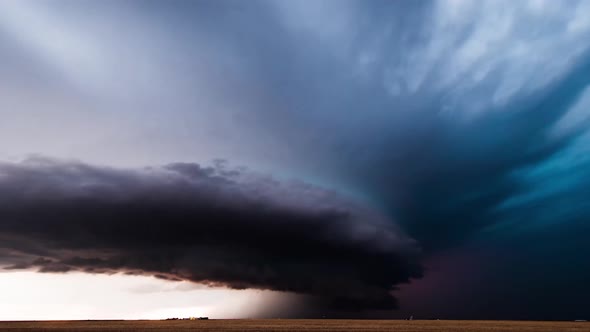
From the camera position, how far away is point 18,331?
10962 cm

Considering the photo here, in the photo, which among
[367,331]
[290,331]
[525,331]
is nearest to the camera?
[290,331]

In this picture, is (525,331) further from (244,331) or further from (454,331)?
(244,331)

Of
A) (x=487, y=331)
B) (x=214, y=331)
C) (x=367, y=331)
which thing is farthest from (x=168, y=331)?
(x=487, y=331)

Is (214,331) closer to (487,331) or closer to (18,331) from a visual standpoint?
(18,331)

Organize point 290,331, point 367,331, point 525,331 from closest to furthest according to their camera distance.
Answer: point 290,331, point 367,331, point 525,331

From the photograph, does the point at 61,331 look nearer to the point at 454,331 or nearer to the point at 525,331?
the point at 454,331

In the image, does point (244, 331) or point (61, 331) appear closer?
point (244, 331)

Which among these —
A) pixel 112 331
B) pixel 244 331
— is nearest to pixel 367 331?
pixel 244 331

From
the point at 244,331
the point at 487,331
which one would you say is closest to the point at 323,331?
the point at 244,331

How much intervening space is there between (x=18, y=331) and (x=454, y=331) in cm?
9653

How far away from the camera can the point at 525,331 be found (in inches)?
4382

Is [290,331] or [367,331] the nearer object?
[290,331]

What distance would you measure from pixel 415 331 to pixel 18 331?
88.3 meters

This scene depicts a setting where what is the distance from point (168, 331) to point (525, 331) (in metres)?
82.0
